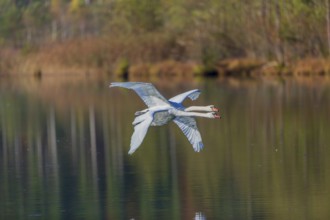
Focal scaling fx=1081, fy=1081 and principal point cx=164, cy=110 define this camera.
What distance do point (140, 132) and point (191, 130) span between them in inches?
53.0

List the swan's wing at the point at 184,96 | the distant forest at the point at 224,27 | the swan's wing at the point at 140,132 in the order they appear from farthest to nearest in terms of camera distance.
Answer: the distant forest at the point at 224,27 < the swan's wing at the point at 184,96 < the swan's wing at the point at 140,132

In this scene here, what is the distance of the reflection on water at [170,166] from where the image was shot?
13203 millimetres

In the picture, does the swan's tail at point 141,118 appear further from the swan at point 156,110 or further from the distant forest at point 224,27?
the distant forest at point 224,27

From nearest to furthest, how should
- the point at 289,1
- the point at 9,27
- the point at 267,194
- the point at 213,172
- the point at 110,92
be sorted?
the point at 267,194 < the point at 213,172 < the point at 110,92 < the point at 289,1 < the point at 9,27

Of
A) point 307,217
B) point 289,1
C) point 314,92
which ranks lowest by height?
point 307,217

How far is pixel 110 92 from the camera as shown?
41.3 meters

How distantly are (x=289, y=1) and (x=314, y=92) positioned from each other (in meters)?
19.8

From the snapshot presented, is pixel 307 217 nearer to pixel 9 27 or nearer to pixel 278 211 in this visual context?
pixel 278 211

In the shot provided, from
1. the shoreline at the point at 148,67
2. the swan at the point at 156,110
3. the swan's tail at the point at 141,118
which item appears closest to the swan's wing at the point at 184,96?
the swan at the point at 156,110

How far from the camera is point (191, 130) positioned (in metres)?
12.7

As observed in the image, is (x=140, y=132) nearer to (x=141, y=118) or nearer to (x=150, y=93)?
(x=141, y=118)

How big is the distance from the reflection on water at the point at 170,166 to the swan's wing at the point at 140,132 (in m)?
1.39

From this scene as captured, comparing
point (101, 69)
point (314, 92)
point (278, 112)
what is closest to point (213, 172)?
point (278, 112)

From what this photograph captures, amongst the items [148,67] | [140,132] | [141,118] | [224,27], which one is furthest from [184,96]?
[224,27]
